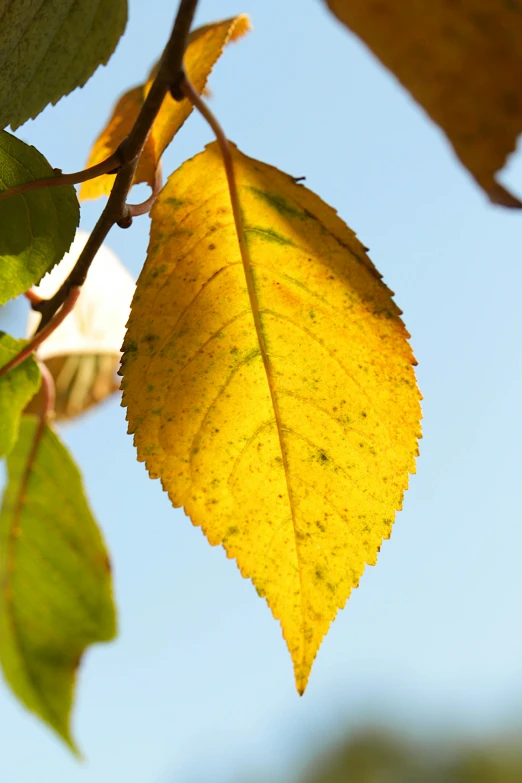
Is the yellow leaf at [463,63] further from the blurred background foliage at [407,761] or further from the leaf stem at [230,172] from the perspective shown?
the blurred background foliage at [407,761]

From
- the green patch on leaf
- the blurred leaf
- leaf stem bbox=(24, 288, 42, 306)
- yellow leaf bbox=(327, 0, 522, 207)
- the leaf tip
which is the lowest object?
the blurred leaf

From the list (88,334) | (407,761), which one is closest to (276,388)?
(88,334)

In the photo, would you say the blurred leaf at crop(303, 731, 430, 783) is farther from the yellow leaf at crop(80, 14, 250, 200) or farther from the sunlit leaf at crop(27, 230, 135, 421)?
the yellow leaf at crop(80, 14, 250, 200)

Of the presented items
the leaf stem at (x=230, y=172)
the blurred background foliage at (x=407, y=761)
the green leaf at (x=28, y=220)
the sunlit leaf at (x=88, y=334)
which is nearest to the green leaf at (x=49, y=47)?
the green leaf at (x=28, y=220)

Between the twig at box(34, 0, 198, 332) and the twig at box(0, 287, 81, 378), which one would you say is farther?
the twig at box(0, 287, 81, 378)

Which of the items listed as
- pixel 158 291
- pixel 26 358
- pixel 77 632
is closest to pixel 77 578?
pixel 77 632

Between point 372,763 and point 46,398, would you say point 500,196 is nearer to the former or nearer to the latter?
point 46,398

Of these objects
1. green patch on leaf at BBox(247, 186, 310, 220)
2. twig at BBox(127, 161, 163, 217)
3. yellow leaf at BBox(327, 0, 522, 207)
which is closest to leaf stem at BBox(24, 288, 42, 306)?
twig at BBox(127, 161, 163, 217)

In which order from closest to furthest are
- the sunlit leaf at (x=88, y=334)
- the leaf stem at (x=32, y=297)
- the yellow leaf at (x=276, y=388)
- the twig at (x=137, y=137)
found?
the twig at (x=137, y=137)
the yellow leaf at (x=276, y=388)
the leaf stem at (x=32, y=297)
the sunlit leaf at (x=88, y=334)
